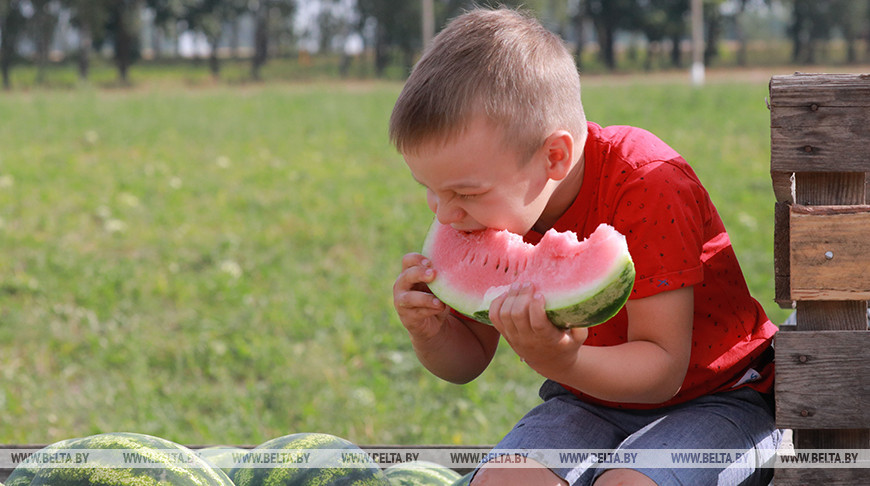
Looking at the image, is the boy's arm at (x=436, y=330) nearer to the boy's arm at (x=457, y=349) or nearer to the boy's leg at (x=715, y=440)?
the boy's arm at (x=457, y=349)

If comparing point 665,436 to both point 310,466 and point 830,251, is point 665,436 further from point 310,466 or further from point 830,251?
point 310,466

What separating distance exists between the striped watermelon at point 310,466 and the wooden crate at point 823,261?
39.3 inches

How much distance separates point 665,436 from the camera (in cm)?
202

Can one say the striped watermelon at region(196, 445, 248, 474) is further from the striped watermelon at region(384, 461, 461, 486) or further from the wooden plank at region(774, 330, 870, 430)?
the wooden plank at region(774, 330, 870, 430)

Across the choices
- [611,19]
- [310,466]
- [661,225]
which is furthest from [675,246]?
[611,19]

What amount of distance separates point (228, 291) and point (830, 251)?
16.5ft

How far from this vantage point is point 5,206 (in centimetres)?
817

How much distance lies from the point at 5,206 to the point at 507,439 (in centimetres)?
734

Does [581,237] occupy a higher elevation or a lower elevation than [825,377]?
higher

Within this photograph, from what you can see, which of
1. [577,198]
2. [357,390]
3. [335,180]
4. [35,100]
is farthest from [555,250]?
[35,100]

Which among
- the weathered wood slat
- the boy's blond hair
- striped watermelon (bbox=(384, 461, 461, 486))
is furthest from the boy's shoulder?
A: striped watermelon (bbox=(384, 461, 461, 486))

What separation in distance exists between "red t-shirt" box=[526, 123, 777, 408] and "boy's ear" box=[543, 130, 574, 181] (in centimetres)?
16

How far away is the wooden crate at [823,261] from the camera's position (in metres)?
1.84

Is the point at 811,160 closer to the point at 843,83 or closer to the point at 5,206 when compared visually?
the point at 843,83
